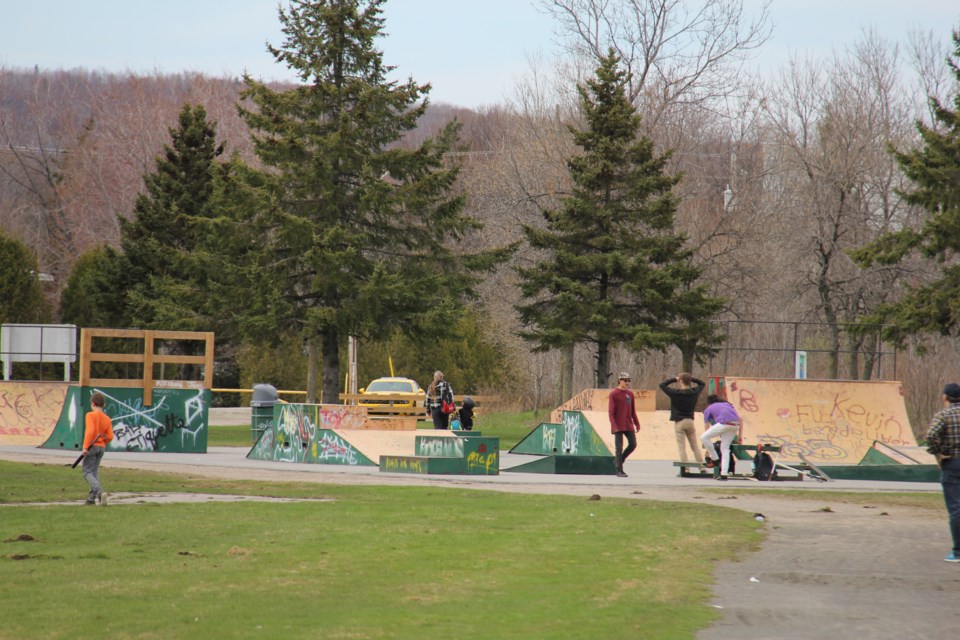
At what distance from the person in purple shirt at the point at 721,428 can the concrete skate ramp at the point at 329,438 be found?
5.46 meters

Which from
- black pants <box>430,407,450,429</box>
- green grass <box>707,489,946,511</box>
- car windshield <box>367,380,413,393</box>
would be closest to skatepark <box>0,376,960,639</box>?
green grass <box>707,489,946,511</box>

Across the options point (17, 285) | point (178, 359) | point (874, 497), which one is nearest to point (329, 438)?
point (178, 359)

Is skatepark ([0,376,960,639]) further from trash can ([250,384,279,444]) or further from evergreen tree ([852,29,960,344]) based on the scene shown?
evergreen tree ([852,29,960,344])

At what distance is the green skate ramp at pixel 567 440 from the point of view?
28.7 metres

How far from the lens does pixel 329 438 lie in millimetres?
25703

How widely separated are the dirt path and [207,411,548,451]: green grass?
1683 cm

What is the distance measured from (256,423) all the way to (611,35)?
2318cm

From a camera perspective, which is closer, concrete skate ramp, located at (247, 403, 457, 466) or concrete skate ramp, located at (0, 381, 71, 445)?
concrete skate ramp, located at (247, 403, 457, 466)

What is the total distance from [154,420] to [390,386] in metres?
19.9

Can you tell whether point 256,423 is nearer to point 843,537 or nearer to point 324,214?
point 324,214

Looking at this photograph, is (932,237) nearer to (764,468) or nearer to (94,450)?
(764,468)

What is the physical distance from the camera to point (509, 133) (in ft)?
177

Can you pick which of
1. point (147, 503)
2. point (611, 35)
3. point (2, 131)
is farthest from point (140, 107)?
point (147, 503)

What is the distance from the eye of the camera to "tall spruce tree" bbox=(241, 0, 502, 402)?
119 ft
